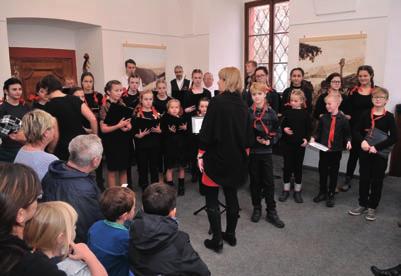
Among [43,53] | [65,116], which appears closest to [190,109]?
[65,116]

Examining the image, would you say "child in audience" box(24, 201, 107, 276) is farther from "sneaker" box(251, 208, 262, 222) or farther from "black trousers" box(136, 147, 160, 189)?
"black trousers" box(136, 147, 160, 189)

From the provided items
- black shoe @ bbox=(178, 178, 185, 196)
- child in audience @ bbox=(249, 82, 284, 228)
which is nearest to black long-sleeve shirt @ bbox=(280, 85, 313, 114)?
child in audience @ bbox=(249, 82, 284, 228)

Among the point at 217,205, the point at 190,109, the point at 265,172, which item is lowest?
the point at 217,205

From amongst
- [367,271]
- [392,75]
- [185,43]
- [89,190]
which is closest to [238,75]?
[89,190]

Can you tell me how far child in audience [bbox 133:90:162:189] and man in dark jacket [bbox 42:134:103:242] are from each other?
202 centimetres

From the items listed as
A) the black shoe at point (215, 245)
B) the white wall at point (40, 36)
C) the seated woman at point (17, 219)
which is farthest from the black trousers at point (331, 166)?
the white wall at point (40, 36)

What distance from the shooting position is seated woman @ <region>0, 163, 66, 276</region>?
1031 mm

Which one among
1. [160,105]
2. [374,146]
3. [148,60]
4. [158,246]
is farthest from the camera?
[148,60]

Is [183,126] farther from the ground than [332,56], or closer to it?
closer to it

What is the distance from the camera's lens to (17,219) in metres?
1.15

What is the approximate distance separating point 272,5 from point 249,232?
488cm

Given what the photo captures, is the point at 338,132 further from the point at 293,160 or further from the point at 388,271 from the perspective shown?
the point at 388,271

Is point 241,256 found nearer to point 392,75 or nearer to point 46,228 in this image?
point 46,228

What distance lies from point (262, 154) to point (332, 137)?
926 mm
